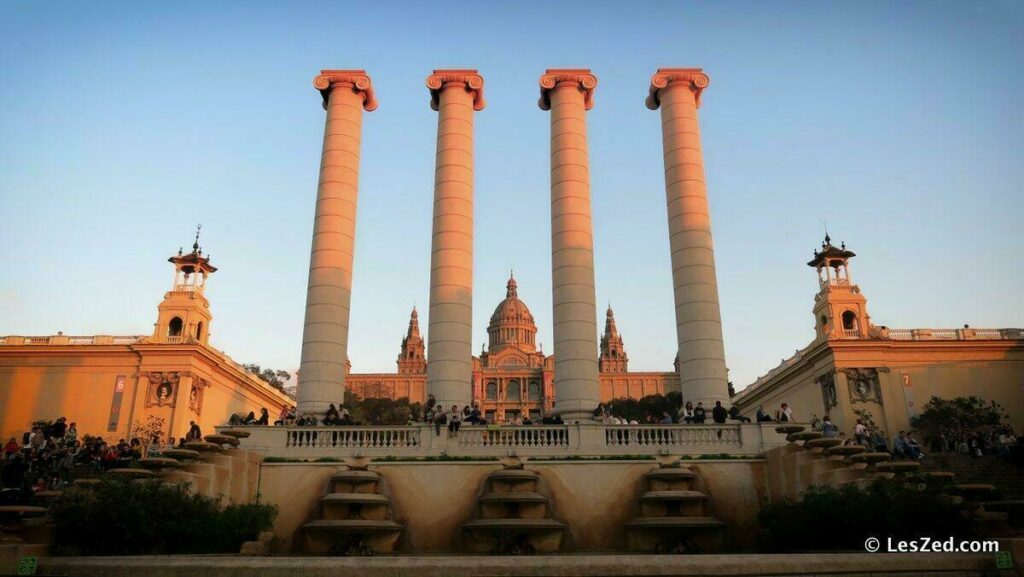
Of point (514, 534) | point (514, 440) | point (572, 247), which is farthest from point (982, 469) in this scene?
point (514, 534)

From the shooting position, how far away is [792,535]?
22.3 meters

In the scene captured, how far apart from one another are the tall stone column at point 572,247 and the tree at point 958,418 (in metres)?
32.7

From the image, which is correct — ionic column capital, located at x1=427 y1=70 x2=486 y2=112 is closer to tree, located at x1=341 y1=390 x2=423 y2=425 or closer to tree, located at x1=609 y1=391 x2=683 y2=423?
tree, located at x1=341 y1=390 x2=423 y2=425

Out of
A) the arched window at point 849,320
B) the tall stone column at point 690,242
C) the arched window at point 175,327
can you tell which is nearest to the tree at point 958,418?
the arched window at point 849,320

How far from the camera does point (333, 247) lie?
38156 millimetres

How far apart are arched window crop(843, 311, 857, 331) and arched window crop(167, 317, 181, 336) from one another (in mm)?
56345

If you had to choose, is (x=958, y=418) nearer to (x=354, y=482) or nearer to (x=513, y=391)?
(x=354, y=482)

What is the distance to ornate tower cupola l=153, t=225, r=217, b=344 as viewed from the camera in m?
64.2

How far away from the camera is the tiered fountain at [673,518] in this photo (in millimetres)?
23094

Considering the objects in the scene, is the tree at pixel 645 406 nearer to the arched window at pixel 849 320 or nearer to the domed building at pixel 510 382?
the domed building at pixel 510 382

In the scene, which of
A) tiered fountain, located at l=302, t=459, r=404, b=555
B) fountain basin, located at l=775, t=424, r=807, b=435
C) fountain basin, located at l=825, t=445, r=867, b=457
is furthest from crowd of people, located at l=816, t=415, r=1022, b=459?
tiered fountain, located at l=302, t=459, r=404, b=555

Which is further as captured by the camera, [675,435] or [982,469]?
[982,469]

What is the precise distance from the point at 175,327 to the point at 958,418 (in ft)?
206

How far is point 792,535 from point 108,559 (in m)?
18.0
